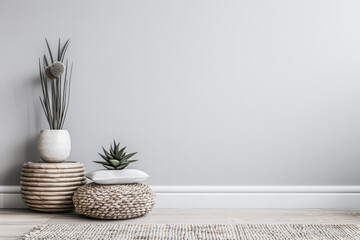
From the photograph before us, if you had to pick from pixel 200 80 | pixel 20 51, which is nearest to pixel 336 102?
pixel 200 80

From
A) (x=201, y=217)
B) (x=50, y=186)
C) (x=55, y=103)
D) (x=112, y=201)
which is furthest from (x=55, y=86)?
(x=201, y=217)

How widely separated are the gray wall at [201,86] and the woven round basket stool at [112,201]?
0.32 meters

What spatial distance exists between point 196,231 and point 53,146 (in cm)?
87

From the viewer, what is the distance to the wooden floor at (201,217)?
1.88 m

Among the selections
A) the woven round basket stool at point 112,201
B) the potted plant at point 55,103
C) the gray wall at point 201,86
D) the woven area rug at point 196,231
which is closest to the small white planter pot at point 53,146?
the potted plant at point 55,103

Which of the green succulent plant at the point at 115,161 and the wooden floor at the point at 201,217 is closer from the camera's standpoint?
the wooden floor at the point at 201,217

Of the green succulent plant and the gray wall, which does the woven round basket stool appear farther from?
the gray wall

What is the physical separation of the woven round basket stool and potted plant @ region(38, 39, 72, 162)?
0.91ft

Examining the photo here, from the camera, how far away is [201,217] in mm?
1994

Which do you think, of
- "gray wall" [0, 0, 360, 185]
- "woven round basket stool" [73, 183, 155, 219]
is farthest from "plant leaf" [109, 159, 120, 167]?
"gray wall" [0, 0, 360, 185]

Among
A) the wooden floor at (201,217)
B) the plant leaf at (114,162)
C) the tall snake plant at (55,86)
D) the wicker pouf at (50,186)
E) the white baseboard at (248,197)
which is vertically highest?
the tall snake plant at (55,86)

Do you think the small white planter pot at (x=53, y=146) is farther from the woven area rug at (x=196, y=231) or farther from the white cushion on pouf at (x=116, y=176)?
the woven area rug at (x=196, y=231)

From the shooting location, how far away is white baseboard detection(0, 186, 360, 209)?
2229 millimetres

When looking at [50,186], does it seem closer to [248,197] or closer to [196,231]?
[196,231]
